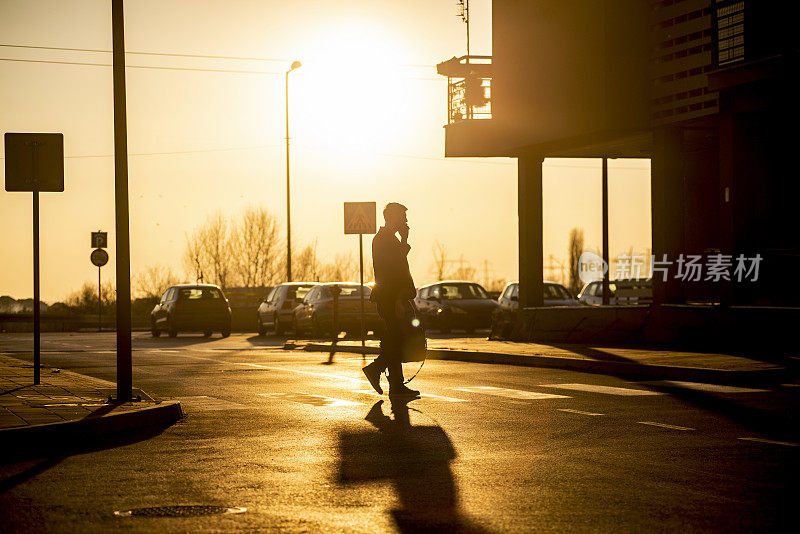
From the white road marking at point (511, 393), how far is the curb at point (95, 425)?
11.9ft

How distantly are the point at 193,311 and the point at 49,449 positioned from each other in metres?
25.9

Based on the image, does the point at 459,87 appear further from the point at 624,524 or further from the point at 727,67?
the point at 624,524

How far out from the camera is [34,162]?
45.4 ft

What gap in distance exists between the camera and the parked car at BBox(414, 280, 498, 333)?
112 ft

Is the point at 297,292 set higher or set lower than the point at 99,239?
lower

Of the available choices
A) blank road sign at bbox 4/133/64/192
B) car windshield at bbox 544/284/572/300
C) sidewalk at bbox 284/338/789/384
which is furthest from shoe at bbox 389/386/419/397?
car windshield at bbox 544/284/572/300

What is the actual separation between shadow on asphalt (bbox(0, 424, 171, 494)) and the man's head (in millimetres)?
4175

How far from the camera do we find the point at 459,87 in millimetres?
29500

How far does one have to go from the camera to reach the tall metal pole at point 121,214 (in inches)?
447

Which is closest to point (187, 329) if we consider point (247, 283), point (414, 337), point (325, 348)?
point (325, 348)

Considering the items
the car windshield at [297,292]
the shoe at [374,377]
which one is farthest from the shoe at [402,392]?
the car windshield at [297,292]

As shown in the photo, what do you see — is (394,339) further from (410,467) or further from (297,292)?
(297,292)

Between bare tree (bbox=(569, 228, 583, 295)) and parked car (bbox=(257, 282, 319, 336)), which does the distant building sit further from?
bare tree (bbox=(569, 228, 583, 295))

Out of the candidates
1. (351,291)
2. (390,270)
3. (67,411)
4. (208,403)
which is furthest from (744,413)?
(351,291)
